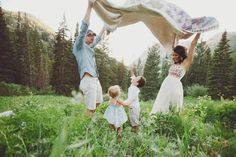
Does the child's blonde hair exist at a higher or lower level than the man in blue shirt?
lower

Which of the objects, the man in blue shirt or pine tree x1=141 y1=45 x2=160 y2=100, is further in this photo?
pine tree x1=141 y1=45 x2=160 y2=100

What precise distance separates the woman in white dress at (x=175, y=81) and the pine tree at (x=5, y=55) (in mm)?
31824

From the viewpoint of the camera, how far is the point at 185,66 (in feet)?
24.2

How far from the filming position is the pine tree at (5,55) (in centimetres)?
3734

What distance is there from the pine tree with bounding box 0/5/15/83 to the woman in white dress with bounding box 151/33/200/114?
104 ft

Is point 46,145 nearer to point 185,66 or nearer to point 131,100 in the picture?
point 131,100

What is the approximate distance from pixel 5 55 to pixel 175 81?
3307 cm

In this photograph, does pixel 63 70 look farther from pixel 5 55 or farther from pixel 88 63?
pixel 88 63

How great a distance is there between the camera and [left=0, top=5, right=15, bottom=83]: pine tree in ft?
123

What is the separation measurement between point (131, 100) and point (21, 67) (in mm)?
36330

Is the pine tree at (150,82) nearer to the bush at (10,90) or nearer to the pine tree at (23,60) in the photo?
the bush at (10,90)

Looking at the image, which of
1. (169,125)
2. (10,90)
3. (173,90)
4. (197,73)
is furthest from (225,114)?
(197,73)

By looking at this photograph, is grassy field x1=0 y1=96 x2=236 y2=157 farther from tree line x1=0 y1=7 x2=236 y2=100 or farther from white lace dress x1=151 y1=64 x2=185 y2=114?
tree line x1=0 y1=7 x2=236 y2=100

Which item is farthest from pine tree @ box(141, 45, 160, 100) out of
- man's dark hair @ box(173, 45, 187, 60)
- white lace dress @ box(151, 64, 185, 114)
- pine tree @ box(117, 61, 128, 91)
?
man's dark hair @ box(173, 45, 187, 60)
